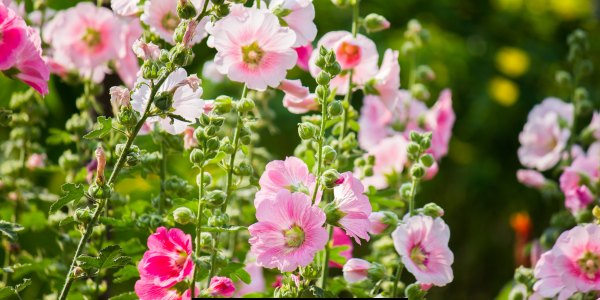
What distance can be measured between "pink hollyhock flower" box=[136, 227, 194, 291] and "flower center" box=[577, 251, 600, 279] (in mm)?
356

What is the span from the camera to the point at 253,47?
32.6 inches

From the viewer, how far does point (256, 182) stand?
0.85 m

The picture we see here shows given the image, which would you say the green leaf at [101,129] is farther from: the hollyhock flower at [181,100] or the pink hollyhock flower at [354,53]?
the pink hollyhock flower at [354,53]

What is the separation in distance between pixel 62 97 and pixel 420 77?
140 centimetres

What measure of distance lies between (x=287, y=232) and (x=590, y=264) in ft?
0.96

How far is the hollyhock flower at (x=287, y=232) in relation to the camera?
0.74 m

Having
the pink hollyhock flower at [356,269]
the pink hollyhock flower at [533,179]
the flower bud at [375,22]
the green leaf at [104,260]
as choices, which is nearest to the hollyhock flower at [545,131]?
the pink hollyhock flower at [533,179]

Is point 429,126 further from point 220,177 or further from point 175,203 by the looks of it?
point 175,203

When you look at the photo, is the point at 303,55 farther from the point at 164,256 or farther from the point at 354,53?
the point at 164,256

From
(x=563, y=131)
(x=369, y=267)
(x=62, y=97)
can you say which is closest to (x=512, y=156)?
(x=62, y=97)

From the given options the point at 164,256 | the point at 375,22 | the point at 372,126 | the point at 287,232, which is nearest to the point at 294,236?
the point at 287,232

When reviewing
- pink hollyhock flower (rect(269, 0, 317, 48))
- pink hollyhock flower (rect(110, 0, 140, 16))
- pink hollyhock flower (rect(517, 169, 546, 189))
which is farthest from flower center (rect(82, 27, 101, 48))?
A: pink hollyhock flower (rect(517, 169, 546, 189))

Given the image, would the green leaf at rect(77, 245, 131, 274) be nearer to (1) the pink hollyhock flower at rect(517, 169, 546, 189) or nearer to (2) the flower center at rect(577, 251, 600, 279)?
(2) the flower center at rect(577, 251, 600, 279)

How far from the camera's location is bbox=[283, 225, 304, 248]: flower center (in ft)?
2.47
